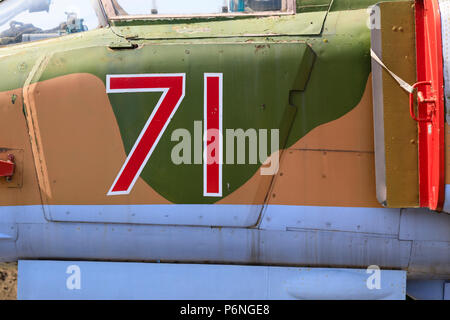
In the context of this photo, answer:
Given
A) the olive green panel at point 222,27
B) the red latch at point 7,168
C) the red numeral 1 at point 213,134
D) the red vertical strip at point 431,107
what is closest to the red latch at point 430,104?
the red vertical strip at point 431,107

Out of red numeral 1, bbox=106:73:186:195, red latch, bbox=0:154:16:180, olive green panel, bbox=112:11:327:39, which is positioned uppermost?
olive green panel, bbox=112:11:327:39

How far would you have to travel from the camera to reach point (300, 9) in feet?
9.73

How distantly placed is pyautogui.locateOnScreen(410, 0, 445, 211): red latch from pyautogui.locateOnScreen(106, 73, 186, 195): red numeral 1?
1.37 meters

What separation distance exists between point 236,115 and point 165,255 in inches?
38.1

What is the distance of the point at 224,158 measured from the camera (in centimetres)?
282

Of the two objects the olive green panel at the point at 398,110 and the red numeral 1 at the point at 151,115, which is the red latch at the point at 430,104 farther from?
the red numeral 1 at the point at 151,115

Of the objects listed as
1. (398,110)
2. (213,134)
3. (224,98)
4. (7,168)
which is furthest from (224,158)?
(7,168)

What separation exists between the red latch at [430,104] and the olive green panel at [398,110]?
41 millimetres

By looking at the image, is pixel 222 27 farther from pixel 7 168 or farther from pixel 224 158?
pixel 7 168

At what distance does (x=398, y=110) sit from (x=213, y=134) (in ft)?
3.54

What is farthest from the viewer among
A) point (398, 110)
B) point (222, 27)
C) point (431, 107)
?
point (222, 27)

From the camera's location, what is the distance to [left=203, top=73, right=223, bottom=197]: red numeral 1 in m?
2.81

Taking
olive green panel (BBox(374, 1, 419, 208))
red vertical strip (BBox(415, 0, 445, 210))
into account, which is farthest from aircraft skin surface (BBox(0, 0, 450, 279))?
red vertical strip (BBox(415, 0, 445, 210))

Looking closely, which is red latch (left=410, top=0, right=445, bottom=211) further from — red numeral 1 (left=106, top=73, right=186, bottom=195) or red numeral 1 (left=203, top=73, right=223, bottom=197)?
red numeral 1 (left=106, top=73, right=186, bottom=195)
